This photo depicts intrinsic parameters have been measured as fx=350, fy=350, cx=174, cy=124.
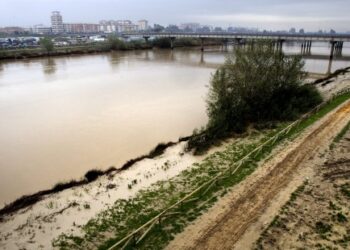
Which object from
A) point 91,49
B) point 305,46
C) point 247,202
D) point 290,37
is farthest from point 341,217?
point 305,46

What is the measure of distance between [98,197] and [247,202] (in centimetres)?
689

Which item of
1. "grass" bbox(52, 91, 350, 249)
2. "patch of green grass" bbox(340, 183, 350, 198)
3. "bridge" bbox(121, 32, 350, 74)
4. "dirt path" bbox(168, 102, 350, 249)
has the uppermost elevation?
"bridge" bbox(121, 32, 350, 74)

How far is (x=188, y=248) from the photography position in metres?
11.7

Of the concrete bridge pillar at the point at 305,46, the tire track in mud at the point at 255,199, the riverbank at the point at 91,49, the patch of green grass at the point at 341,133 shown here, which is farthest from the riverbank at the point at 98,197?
the concrete bridge pillar at the point at 305,46

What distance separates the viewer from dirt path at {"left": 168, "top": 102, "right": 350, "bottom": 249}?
12164 millimetres

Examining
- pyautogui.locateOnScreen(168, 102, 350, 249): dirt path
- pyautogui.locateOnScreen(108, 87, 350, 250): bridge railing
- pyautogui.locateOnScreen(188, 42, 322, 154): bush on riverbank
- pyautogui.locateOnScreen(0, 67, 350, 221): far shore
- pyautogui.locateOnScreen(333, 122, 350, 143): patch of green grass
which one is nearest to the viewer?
pyautogui.locateOnScreen(108, 87, 350, 250): bridge railing

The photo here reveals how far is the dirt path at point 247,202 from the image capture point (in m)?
12.2

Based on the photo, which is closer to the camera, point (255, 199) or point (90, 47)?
point (255, 199)

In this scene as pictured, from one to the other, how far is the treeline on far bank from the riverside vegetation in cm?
6638

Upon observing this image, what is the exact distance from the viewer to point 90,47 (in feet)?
336

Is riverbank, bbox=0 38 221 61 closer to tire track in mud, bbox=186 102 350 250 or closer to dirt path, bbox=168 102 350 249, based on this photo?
tire track in mud, bbox=186 102 350 250

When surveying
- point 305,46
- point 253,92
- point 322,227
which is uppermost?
point 253,92

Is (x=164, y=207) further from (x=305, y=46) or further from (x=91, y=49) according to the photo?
(x=305, y=46)

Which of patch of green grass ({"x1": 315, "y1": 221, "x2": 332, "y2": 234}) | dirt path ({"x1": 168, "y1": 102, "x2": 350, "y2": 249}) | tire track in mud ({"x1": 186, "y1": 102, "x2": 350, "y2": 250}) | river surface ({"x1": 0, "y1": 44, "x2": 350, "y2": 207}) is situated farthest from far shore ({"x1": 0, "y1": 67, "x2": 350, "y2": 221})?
patch of green grass ({"x1": 315, "y1": 221, "x2": 332, "y2": 234})
